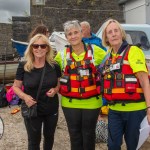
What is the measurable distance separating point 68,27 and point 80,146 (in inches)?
53.8

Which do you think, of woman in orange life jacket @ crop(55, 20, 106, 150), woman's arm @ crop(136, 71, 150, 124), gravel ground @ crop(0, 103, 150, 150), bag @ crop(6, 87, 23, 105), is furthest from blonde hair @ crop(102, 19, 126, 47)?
bag @ crop(6, 87, 23, 105)

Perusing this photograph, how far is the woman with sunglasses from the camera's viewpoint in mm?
3416

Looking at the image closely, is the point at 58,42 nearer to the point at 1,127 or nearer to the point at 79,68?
the point at 1,127

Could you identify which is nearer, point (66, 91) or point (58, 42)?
point (66, 91)

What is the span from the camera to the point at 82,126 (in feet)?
11.5

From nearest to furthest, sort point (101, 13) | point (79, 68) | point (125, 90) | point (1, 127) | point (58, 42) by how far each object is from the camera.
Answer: point (125, 90) < point (79, 68) < point (1, 127) < point (58, 42) < point (101, 13)

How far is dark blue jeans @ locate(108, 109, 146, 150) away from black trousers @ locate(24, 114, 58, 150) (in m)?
0.75

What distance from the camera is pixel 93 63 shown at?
3.40 metres

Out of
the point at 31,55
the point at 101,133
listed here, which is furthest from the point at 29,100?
the point at 101,133

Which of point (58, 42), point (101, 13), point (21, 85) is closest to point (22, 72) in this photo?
point (21, 85)

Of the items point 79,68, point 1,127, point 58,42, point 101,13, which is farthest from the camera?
point 101,13

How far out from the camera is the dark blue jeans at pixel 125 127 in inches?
124

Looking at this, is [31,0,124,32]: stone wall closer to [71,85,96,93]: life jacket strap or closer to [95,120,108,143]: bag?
[95,120,108,143]: bag

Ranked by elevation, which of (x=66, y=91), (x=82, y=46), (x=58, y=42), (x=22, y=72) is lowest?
(x=66, y=91)
